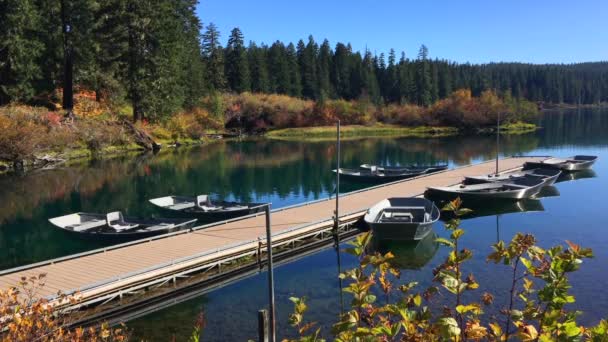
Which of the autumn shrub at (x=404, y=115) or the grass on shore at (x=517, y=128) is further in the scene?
the autumn shrub at (x=404, y=115)

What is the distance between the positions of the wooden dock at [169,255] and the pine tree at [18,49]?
40432 mm

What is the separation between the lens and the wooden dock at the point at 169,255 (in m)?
14.4

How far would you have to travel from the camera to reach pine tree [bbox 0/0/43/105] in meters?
49.5

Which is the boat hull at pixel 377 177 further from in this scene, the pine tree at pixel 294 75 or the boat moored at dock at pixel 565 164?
the pine tree at pixel 294 75

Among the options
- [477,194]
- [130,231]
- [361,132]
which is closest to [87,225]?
[130,231]

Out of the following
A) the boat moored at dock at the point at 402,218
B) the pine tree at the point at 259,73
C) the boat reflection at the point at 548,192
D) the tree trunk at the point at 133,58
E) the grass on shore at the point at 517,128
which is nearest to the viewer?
the boat moored at dock at the point at 402,218

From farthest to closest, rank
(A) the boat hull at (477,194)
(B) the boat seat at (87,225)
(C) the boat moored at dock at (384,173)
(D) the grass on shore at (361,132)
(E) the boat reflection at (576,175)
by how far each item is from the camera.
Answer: (D) the grass on shore at (361,132) < (E) the boat reflection at (576,175) < (C) the boat moored at dock at (384,173) < (A) the boat hull at (477,194) < (B) the boat seat at (87,225)

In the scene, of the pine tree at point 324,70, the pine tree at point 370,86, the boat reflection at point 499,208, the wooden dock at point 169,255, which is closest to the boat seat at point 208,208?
the wooden dock at point 169,255

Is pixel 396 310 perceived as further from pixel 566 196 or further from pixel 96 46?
pixel 96 46

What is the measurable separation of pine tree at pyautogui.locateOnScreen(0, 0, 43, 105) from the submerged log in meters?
11.3

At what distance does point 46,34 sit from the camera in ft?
182

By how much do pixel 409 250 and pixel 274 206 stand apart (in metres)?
11.8

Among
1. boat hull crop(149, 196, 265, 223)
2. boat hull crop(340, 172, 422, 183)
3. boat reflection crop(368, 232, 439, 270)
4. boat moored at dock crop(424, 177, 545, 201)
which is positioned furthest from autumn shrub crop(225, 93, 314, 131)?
boat reflection crop(368, 232, 439, 270)

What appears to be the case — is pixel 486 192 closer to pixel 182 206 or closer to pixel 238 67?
pixel 182 206
